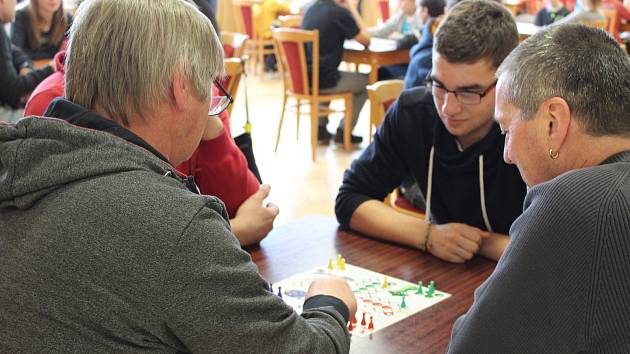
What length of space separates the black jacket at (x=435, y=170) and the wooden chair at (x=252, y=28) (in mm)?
7555

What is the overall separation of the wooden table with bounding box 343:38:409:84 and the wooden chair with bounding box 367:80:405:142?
334cm

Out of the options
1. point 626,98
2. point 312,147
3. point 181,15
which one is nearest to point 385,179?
point 626,98

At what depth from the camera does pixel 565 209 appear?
1.18 metres

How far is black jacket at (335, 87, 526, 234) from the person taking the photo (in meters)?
2.28

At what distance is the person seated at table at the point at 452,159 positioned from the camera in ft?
7.07

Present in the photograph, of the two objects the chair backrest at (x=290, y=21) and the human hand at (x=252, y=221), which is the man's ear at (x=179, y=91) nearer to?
the human hand at (x=252, y=221)

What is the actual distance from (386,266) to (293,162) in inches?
159

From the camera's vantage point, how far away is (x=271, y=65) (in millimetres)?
10656

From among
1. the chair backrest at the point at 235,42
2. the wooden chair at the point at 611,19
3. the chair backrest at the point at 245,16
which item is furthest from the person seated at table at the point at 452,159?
the chair backrest at the point at 245,16

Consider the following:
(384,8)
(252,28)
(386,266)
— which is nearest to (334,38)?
(252,28)

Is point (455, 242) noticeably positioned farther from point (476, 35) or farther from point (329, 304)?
point (329, 304)

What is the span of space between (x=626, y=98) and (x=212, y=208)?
0.69 meters

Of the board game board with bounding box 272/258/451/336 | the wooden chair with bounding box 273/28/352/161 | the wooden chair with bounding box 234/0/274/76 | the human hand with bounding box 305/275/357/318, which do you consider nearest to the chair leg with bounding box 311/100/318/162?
the wooden chair with bounding box 273/28/352/161

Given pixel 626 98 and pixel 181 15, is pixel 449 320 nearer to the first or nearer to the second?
pixel 626 98
